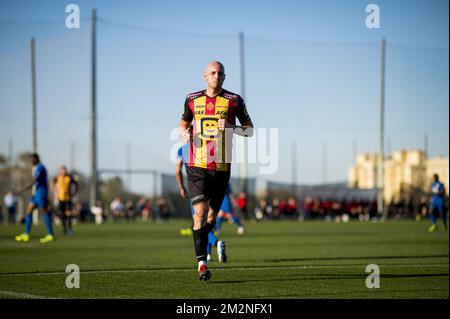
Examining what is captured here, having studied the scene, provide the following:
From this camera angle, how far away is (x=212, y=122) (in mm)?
10484

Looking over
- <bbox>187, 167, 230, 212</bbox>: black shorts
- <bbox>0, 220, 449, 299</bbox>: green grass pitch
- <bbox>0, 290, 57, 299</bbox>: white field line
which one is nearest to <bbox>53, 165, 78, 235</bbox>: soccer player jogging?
<bbox>0, 220, 449, 299</bbox>: green grass pitch

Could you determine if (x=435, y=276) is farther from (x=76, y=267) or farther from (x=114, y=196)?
(x=114, y=196)

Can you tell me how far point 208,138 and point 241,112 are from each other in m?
0.55

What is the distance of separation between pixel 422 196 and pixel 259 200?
1188 centimetres

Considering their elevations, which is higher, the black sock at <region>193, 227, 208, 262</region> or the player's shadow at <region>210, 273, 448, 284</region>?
the black sock at <region>193, 227, 208, 262</region>

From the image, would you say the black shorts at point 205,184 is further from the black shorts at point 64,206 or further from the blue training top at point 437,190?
the blue training top at point 437,190

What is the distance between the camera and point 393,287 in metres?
10.1

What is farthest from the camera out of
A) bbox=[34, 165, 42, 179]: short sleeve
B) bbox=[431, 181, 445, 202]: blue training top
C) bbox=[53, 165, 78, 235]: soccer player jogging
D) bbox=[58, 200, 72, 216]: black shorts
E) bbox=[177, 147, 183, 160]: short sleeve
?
bbox=[431, 181, 445, 202]: blue training top

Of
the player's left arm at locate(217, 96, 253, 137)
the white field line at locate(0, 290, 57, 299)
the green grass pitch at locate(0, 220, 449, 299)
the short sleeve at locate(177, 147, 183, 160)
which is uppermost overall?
the player's left arm at locate(217, 96, 253, 137)

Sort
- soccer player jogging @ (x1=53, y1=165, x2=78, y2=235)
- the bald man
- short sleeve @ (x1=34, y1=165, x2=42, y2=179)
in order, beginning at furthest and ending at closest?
soccer player jogging @ (x1=53, y1=165, x2=78, y2=235)
short sleeve @ (x1=34, y1=165, x2=42, y2=179)
the bald man

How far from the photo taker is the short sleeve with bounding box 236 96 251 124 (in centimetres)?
1056

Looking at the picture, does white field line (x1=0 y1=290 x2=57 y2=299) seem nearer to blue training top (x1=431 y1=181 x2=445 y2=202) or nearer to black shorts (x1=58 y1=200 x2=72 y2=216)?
black shorts (x1=58 y1=200 x2=72 y2=216)
